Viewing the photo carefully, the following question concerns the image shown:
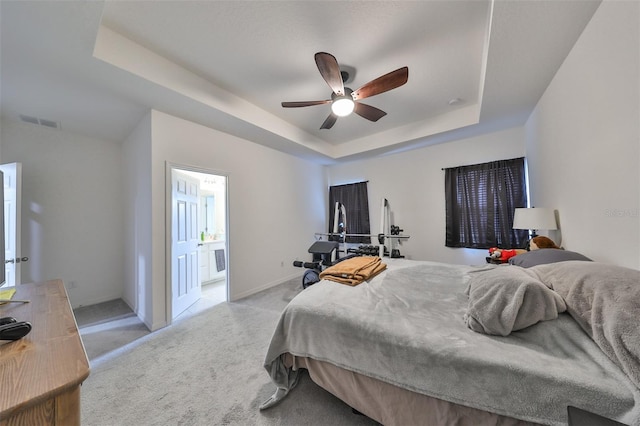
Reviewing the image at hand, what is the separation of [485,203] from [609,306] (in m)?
3.18

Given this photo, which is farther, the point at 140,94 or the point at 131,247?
the point at 131,247

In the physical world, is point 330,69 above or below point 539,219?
above

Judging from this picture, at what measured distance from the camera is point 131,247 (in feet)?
10.5

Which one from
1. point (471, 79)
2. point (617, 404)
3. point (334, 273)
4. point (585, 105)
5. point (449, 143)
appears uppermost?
point (471, 79)

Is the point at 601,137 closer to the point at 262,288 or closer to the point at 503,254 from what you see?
the point at 503,254

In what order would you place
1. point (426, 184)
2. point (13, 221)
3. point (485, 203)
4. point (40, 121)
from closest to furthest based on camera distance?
point (13, 221) < point (40, 121) < point (485, 203) < point (426, 184)

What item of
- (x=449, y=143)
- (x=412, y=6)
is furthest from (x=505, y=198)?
(x=412, y=6)

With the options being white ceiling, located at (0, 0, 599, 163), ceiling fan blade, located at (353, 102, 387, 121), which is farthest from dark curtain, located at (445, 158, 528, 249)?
ceiling fan blade, located at (353, 102, 387, 121)

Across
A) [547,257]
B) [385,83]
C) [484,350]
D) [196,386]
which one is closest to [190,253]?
[196,386]

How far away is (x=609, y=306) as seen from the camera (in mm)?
845

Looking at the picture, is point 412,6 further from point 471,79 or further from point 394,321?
point 394,321

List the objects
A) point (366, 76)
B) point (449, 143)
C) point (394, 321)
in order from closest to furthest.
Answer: point (394, 321), point (366, 76), point (449, 143)

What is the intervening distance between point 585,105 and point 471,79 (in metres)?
1.26

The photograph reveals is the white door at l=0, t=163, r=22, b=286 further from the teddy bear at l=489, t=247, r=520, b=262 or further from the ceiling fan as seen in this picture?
the teddy bear at l=489, t=247, r=520, b=262
